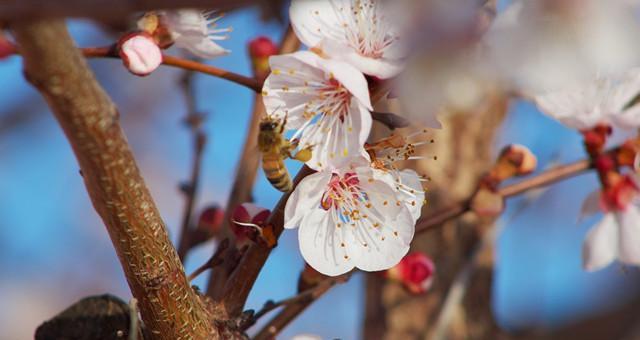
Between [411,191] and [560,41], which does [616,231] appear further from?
[560,41]

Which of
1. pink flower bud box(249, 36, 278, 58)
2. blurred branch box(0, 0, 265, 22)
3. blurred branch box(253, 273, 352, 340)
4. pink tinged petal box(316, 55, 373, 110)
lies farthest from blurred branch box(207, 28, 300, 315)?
blurred branch box(0, 0, 265, 22)

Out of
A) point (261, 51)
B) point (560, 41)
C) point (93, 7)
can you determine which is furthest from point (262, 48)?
point (93, 7)

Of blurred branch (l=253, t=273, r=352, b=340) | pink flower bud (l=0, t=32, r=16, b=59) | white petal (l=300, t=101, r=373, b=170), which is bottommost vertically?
blurred branch (l=253, t=273, r=352, b=340)

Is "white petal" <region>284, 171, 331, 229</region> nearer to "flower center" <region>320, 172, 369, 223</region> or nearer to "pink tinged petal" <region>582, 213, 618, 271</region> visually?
"flower center" <region>320, 172, 369, 223</region>

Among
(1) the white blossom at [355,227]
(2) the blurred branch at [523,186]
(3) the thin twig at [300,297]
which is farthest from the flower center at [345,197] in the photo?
(2) the blurred branch at [523,186]

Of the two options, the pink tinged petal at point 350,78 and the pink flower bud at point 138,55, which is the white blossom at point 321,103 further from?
the pink flower bud at point 138,55

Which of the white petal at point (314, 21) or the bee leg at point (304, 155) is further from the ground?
the white petal at point (314, 21)
